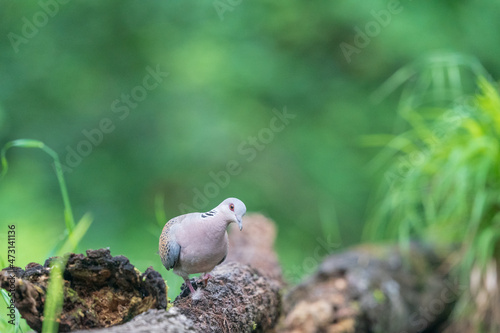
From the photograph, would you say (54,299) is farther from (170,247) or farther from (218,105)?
(218,105)

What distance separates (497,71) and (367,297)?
13.5ft

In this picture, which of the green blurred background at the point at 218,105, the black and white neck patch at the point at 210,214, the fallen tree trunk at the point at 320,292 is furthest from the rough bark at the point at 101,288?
the green blurred background at the point at 218,105

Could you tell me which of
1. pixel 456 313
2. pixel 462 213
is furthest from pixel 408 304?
pixel 462 213

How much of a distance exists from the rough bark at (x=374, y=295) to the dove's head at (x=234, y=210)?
121 cm

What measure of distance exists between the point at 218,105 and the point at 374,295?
3.44 meters

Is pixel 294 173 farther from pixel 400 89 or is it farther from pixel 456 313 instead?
pixel 456 313

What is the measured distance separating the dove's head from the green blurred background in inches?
158

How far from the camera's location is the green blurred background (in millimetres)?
5871

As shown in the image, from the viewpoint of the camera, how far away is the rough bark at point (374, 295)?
2828 millimetres

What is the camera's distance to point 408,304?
3113 mm

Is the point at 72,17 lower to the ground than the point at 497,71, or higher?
higher

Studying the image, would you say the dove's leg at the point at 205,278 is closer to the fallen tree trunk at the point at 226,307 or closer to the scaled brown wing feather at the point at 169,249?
the fallen tree trunk at the point at 226,307

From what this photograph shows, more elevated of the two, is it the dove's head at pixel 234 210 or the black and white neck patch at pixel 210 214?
the black and white neck patch at pixel 210 214

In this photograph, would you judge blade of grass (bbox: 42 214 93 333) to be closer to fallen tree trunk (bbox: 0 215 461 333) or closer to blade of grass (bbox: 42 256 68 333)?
blade of grass (bbox: 42 256 68 333)
